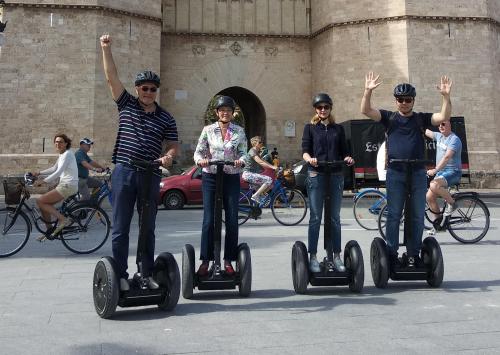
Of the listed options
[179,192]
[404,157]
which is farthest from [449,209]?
[179,192]

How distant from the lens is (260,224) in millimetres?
9281

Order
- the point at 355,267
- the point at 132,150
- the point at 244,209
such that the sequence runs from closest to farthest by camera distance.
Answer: the point at 132,150
the point at 355,267
the point at 244,209

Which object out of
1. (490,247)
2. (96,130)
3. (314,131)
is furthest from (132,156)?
(96,130)

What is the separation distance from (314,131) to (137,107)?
1563 millimetres

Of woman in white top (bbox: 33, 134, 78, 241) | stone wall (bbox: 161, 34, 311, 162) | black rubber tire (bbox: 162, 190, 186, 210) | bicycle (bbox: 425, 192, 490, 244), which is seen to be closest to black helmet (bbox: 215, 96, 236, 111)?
woman in white top (bbox: 33, 134, 78, 241)

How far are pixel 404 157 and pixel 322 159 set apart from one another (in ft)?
2.31

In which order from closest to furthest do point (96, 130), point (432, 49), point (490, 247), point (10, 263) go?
point (10, 263), point (490, 247), point (96, 130), point (432, 49)

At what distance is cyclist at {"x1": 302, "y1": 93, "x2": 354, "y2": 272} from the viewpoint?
13.5 feet

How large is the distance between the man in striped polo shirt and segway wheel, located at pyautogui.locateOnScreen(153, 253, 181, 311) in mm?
61

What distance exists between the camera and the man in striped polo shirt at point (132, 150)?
135 inches

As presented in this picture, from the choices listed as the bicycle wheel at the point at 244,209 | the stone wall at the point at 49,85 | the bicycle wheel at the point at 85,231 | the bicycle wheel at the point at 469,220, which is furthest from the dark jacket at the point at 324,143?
the stone wall at the point at 49,85

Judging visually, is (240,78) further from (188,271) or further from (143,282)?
(143,282)

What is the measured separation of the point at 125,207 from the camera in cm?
345

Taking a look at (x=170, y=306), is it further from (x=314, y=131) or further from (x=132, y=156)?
(x=314, y=131)
